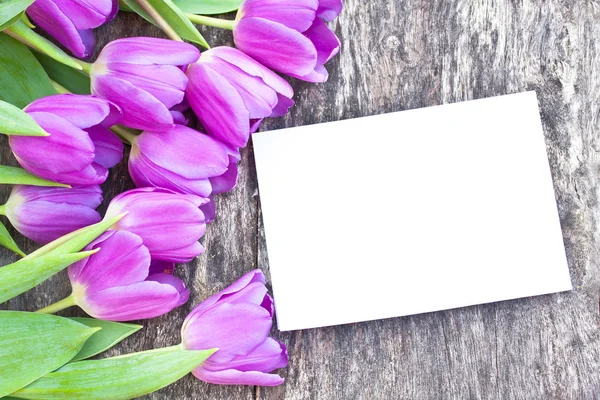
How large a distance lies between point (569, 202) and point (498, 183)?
74 millimetres

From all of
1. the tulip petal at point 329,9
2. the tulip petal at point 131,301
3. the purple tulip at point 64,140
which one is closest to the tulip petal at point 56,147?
the purple tulip at point 64,140

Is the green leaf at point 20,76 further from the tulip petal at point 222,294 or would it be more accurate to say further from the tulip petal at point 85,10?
the tulip petal at point 222,294

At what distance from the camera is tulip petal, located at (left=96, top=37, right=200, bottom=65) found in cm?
52

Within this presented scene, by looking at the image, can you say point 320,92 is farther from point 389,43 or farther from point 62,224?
point 62,224

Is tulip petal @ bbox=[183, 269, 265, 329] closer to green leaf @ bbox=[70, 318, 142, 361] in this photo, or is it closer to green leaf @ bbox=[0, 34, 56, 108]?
green leaf @ bbox=[70, 318, 142, 361]

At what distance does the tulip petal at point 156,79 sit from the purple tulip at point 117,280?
117mm

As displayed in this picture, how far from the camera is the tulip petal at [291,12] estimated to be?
54 cm

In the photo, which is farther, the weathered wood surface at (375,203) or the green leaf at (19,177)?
the weathered wood surface at (375,203)

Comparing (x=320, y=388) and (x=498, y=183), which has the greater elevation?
(x=498, y=183)

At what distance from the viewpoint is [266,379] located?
56cm

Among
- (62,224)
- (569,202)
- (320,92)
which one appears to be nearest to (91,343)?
(62,224)

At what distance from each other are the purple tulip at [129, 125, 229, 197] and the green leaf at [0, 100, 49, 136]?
0.36 feet

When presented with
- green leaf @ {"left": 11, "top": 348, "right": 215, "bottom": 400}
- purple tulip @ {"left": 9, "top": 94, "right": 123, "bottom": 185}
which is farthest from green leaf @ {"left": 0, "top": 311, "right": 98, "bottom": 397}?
purple tulip @ {"left": 9, "top": 94, "right": 123, "bottom": 185}

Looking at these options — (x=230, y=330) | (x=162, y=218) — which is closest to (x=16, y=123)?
(x=162, y=218)
